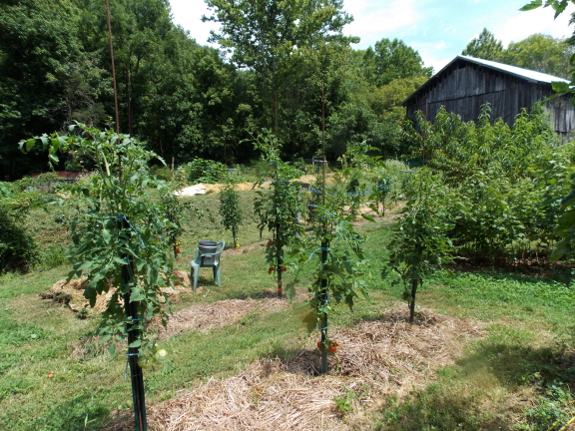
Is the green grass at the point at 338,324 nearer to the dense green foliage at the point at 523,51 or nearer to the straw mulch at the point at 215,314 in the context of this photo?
the straw mulch at the point at 215,314

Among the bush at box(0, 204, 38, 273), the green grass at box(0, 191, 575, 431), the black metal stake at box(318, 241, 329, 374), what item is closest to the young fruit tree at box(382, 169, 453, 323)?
the green grass at box(0, 191, 575, 431)

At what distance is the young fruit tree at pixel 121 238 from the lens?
2322 millimetres

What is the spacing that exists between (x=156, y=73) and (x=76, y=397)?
27.6 metres

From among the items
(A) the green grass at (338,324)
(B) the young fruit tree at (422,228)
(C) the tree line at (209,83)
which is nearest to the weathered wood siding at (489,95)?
(C) the tree line at (209,83)

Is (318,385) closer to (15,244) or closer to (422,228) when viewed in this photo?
(422,228)

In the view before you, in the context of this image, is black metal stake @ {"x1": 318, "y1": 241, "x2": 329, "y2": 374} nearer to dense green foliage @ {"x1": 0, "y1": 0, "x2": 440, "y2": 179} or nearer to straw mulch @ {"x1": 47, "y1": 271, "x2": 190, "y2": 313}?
straw mulch @ {"x1": 47, "y1": 271, "x2": 190, "y2": 313}

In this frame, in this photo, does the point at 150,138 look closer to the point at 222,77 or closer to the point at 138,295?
the point at 222,77

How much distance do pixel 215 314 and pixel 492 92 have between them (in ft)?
53.6

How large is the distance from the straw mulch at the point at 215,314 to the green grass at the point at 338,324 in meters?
0.18

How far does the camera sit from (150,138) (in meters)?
26.6

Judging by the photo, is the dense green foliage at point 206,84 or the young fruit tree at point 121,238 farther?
the dense green foliage at point 206,84

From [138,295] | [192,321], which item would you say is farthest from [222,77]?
[138,295]

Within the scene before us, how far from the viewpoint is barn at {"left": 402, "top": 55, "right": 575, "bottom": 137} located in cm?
1511

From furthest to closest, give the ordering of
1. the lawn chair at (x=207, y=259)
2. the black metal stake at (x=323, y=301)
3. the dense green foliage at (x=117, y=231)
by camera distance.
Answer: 1. the lawn chair at (x=207, y=259)
2. the black metal stake at (x=323, y=301)
3. the dense green foliage at (x=117, y=231)
